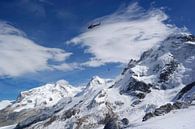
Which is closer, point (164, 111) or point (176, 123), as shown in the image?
point (176, 123)

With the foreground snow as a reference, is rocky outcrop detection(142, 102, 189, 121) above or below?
above

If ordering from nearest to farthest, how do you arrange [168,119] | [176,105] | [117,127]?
[168,119], [117,127], [176,105]

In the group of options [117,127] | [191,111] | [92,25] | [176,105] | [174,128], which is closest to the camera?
[174,128]

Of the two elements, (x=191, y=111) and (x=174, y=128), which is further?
(x=191, y=111)

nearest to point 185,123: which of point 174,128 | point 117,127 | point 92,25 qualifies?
point 174,128

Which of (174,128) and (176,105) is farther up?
(176,105)

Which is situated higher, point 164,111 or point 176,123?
point 164,111

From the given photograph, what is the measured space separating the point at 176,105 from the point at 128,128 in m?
43.4

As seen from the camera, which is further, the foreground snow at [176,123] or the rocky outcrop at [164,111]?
the rocky outcrop at [164,111]

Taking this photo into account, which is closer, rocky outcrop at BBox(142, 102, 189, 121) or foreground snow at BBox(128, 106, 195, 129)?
foreground snow at BBox(128, 106, 195, 129)

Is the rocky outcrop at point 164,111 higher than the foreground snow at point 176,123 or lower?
higher

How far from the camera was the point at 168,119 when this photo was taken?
75688 millimetres

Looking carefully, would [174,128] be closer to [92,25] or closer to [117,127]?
[117,127]

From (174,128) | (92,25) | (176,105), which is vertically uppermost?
(92,25)
